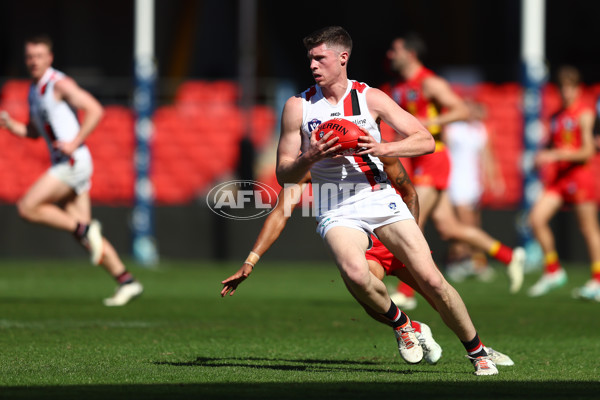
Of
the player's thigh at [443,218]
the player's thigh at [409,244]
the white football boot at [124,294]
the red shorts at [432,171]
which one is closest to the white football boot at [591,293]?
the player's thigh at [443,218]

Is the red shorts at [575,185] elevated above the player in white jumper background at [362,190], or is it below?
below

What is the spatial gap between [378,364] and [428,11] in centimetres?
2130

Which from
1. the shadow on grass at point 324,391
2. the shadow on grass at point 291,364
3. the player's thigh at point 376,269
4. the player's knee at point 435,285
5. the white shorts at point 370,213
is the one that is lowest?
the shadow on grass at point 291,364

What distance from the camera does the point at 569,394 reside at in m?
5.94

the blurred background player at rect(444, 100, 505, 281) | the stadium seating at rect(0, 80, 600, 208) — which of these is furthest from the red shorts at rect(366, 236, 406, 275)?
the stadium seating at rect(0, 80, 600, 208)

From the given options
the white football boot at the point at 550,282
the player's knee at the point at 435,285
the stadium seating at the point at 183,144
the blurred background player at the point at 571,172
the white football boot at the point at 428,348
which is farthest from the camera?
the stadium seating at the point at 183,144

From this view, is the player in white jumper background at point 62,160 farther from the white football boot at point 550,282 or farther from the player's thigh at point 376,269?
the white football boot at point 550,282

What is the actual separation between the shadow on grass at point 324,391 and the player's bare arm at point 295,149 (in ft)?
3.90

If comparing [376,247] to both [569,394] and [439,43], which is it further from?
[439,43]

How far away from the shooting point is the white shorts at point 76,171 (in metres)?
11.1

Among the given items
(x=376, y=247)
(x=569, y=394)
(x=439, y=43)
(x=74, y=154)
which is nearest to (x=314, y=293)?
(x=74, y=154)

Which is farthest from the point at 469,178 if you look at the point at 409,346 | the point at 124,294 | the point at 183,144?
the point at 409,346

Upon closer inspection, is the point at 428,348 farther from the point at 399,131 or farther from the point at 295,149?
the point at 295,149

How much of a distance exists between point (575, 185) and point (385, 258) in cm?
569
